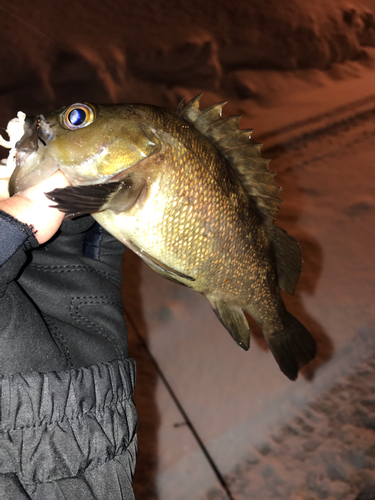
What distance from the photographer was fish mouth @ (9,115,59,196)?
61 centimetres

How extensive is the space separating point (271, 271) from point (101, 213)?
1.34 feet

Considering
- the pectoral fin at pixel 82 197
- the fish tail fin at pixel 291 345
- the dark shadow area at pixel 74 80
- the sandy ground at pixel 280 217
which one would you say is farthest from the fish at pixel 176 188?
the dark shadow area at pixel 74 80

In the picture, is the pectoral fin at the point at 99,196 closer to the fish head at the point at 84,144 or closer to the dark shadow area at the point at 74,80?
the fish head at the point at 84,144

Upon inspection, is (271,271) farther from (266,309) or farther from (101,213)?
(101,213)

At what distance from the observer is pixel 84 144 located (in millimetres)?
634

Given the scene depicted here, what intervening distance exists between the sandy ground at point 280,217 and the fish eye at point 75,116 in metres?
1.45

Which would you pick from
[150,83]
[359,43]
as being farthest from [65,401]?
[359,43]

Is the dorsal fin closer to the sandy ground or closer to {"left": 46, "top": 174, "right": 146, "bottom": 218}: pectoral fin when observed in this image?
{"left": 46, "top": 174, "right": 146, "bottom": 218}: pectoral fin

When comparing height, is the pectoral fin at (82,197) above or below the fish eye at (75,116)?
below

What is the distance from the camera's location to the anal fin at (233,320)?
817 mm

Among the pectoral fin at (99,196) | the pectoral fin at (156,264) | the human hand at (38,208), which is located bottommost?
the pectoral fin at (156,264)

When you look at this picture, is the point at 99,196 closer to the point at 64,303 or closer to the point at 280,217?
the point at 64,303

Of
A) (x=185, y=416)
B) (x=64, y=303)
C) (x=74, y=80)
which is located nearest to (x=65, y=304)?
(x=64, y=303)

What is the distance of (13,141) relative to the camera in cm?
63
